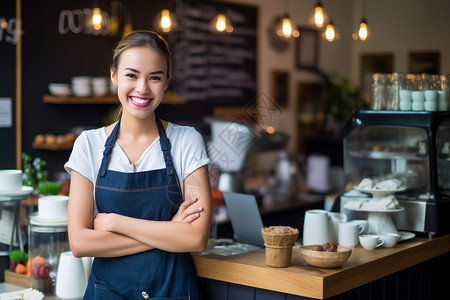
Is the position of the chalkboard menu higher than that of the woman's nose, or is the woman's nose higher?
the chalkboard menu

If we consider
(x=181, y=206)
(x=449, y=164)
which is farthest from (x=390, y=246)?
(x=181, y=206)

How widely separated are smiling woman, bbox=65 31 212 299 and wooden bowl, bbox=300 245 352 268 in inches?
15.8

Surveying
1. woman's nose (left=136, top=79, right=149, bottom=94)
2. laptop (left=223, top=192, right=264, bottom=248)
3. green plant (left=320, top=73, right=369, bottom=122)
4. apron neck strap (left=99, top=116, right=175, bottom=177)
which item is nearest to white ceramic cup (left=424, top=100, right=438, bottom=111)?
laptop (left=223, top=192, right=264, bottom=248)

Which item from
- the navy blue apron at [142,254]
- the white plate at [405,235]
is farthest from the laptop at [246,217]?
the white plate at [405,235]

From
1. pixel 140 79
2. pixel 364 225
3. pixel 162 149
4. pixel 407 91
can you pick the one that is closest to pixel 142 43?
pixel 140 79

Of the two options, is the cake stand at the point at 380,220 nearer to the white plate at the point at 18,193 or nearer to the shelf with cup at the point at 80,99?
the white plate at the point at 18,193

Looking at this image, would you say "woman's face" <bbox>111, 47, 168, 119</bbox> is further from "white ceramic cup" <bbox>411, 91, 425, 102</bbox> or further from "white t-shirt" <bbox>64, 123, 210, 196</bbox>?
"white ceramic cup" <bbox>411, 91, 425, 102</bbox>

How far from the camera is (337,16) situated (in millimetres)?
8188

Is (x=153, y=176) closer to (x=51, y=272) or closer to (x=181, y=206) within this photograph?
(x=181, y=206)

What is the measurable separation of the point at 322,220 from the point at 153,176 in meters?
0.88

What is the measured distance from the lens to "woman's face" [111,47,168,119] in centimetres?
220

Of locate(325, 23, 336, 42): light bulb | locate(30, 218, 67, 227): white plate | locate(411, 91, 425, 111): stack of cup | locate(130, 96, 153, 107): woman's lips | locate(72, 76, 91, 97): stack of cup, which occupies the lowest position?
locate(30, 218, 67, 227): white plate

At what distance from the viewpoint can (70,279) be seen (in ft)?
8.45

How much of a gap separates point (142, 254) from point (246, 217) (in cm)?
70
